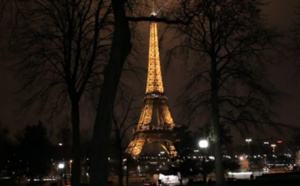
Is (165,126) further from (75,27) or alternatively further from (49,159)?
(75,27)

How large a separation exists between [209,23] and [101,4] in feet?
27.0

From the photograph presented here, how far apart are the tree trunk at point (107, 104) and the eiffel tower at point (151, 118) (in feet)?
225

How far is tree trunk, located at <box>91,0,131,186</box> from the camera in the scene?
10.6 m

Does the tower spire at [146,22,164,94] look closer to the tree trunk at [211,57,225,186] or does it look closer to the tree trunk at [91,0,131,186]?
the tree trunk at [211,57,225,186]

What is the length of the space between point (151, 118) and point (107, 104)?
77276 millimetres

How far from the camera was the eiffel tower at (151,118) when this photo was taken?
8419cm

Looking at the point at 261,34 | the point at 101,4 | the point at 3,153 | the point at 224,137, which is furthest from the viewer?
the point at 3,153

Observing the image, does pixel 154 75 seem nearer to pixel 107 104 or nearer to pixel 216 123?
pixel 216 123

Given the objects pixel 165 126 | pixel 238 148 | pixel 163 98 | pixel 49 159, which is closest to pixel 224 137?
pixel 49 159

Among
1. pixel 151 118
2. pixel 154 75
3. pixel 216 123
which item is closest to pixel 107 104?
pixel 216 123

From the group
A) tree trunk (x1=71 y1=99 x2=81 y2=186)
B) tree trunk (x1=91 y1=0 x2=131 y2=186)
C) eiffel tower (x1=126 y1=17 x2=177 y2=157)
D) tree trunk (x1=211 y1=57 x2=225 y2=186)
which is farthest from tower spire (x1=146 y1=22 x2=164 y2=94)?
tree trunk (x1=91 y1=0 x2=131 y2=186)

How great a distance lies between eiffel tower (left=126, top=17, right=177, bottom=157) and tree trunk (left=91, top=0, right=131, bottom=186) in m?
68.5

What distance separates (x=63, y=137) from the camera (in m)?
60.9

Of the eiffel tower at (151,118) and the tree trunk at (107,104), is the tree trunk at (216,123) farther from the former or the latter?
the eiffel tower at (151,118)
